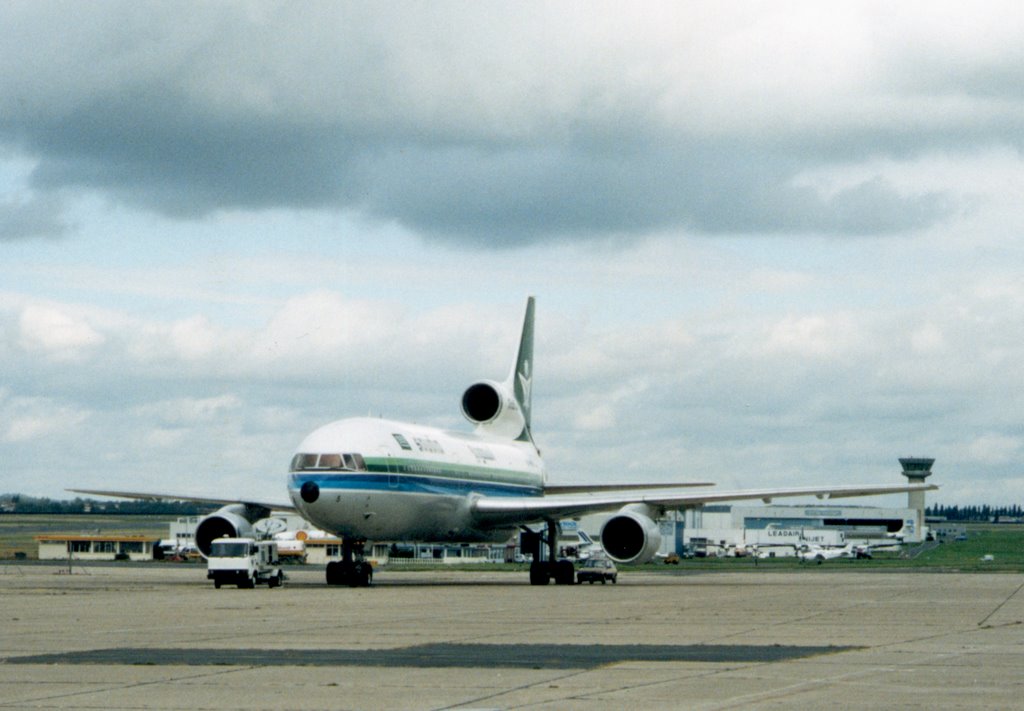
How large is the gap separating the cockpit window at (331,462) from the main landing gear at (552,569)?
944cm

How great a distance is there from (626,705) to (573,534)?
111m

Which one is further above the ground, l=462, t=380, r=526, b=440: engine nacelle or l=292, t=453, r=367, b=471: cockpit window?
l=462, t=380, r=526, b=440: engine nacelle

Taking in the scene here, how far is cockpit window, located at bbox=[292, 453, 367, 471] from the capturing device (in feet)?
148

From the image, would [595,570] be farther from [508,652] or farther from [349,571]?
[508,652]

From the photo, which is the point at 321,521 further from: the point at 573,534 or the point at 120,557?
the point at 573,534

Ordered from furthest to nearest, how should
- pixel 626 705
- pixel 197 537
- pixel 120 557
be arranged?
pixel 120 557
pixel 197 537
pixel 626 705

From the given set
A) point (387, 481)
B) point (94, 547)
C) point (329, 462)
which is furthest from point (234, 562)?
point (94, 547)

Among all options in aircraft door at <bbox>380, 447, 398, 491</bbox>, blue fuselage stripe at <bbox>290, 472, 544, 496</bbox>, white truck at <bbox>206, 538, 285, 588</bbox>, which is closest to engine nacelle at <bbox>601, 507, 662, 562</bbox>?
→ blue fuselage stripe at <bbox>290, 472, 544, 496</bbox>

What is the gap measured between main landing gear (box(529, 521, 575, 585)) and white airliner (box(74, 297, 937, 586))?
1.4 inches

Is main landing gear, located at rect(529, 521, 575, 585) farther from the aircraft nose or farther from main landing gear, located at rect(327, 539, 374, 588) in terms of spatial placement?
the aircraft nose

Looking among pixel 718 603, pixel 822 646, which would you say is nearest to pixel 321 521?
pixel 718 603

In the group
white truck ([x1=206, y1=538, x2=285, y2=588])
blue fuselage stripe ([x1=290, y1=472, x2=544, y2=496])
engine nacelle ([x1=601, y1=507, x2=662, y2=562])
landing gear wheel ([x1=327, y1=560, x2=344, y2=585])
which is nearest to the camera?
blue fuselage stripe ([x1=290, y1=472, x2=544, y2=496])

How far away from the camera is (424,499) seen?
4822 cm

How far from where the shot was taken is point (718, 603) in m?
37.1
